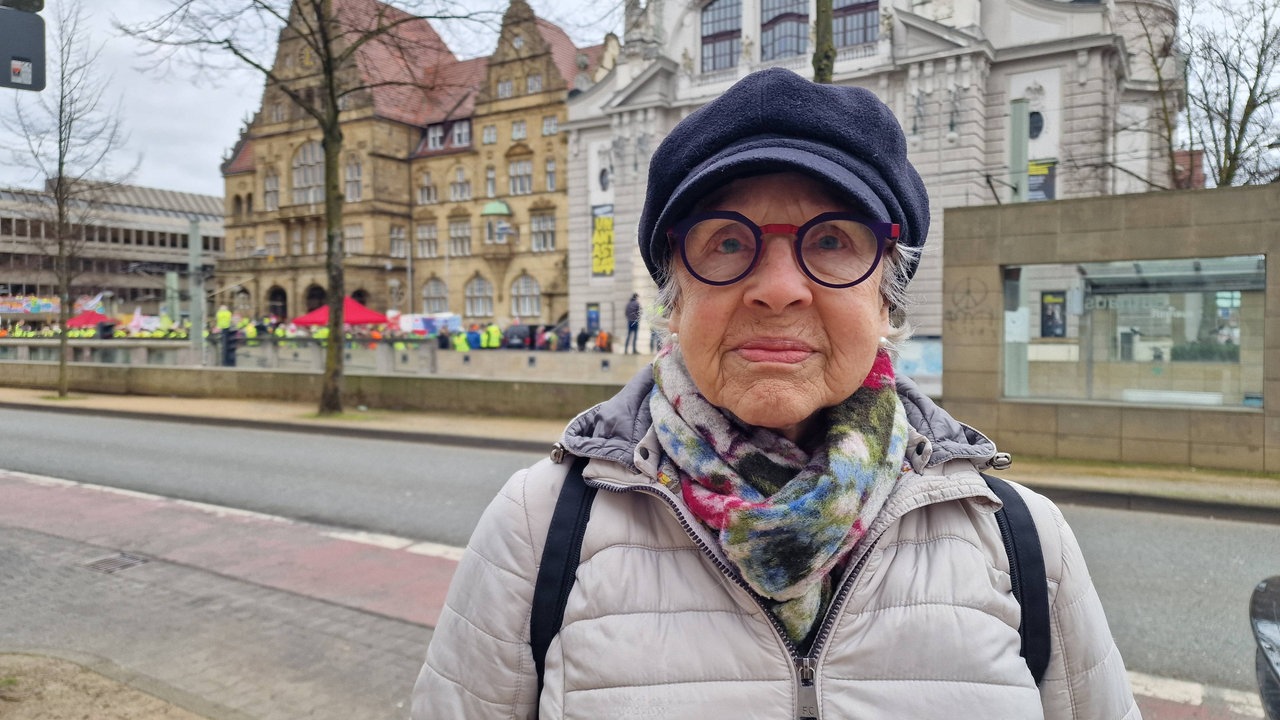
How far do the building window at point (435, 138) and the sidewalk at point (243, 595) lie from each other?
5407 centimetres

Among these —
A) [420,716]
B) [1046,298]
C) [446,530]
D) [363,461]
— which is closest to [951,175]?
[1046,298]

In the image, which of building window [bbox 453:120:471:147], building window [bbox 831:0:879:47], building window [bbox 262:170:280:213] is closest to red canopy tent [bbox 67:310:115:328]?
building window [bbox 453:120:471:147]

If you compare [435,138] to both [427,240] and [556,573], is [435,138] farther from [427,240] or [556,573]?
[556,573]

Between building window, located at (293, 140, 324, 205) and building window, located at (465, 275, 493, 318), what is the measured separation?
14.1 metres

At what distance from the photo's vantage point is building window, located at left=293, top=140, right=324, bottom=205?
6344 centimetres

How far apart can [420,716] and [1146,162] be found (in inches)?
Result: 1466

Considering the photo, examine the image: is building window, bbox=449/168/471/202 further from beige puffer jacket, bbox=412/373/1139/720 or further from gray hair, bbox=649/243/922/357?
beige puffer jacket, bbox=412/373/1139/720

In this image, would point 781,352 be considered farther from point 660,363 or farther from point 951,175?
point 951,175

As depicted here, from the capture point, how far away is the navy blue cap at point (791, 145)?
4.64 feet

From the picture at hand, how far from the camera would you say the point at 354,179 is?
6134 centimetres

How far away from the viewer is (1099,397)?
38.5 feet

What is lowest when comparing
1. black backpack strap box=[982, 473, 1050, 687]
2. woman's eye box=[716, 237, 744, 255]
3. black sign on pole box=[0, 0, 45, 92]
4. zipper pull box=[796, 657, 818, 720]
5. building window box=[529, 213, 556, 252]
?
zipper pull box=[796, 657, 818, 720]

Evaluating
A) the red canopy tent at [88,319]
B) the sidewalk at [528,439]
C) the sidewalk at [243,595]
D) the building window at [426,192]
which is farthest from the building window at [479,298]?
the sidewalk at [243,595]

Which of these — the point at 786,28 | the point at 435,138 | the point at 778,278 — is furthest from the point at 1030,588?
the point at 435,138
